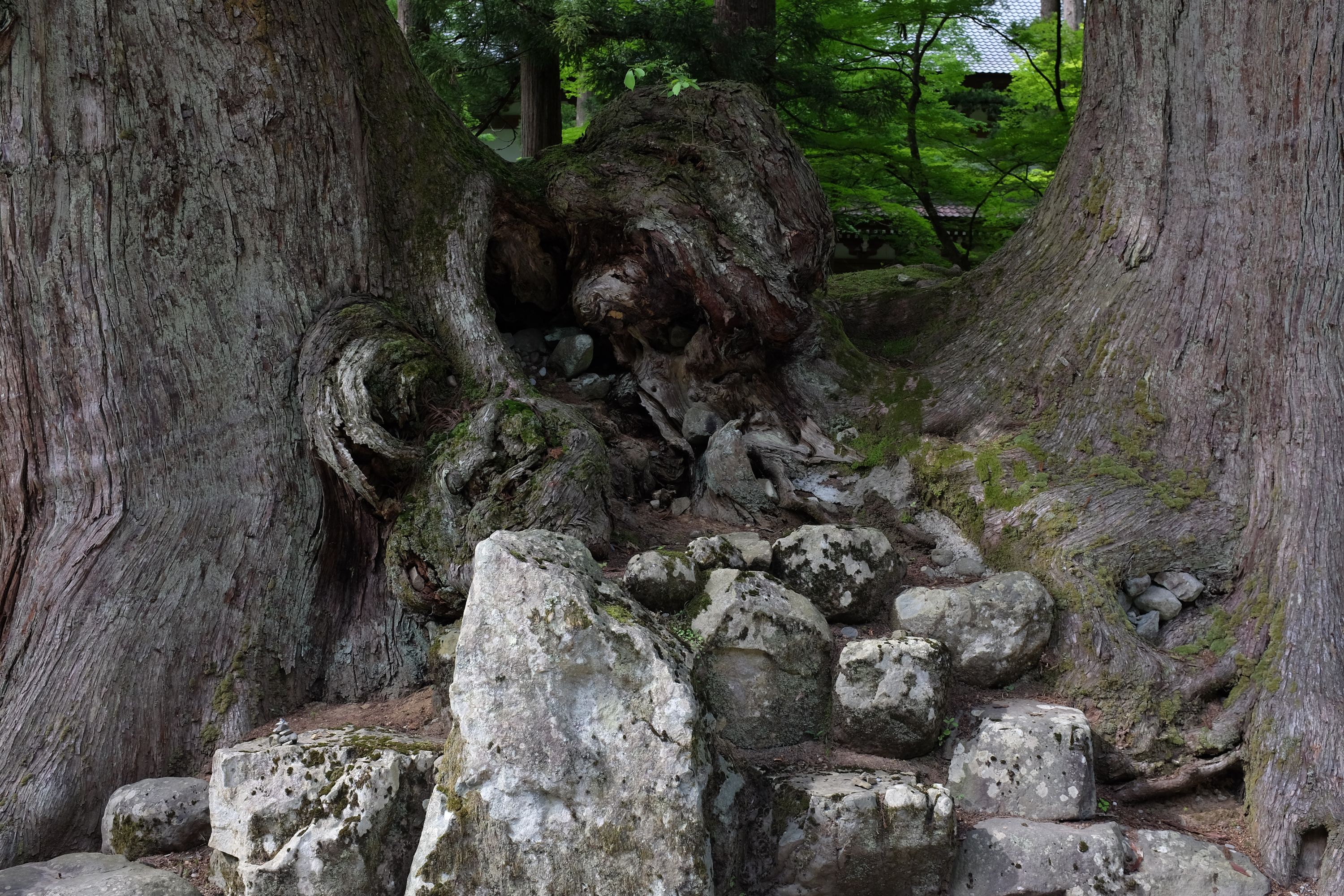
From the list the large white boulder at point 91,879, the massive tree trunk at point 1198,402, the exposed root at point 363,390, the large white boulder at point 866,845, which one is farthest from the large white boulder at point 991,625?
the large white boulder at point 91,879

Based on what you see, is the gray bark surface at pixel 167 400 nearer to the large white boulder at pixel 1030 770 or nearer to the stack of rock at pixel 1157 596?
the large white boulder at pixel 1030 770

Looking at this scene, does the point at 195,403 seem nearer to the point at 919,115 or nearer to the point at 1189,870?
the point at 1189,870

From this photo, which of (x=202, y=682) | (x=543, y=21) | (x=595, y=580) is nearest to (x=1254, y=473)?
(x=595, y=580)

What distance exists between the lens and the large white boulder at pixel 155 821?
3580 mm

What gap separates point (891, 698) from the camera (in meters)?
3.86

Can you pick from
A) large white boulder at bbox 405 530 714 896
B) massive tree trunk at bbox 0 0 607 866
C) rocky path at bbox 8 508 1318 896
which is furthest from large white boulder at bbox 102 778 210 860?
large white boulder at bbox 405 530 714 896

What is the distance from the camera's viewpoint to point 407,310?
5.11 meters

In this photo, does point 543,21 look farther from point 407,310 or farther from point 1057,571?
point 1057,571

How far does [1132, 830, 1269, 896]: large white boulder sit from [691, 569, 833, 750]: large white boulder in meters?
1.27

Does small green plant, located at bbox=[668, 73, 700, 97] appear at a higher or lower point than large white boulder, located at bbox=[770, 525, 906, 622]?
higher

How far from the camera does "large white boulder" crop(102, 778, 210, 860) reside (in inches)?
141

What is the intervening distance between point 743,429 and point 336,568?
2.33 m

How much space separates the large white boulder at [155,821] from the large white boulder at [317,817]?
0.26 meters

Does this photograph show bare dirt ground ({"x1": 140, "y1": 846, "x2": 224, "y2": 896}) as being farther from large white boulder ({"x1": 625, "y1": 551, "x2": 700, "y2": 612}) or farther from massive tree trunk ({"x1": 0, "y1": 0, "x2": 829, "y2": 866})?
large white boulder ({"x1": 625, "y1": 551, "x2": 700, "y2": 612})
